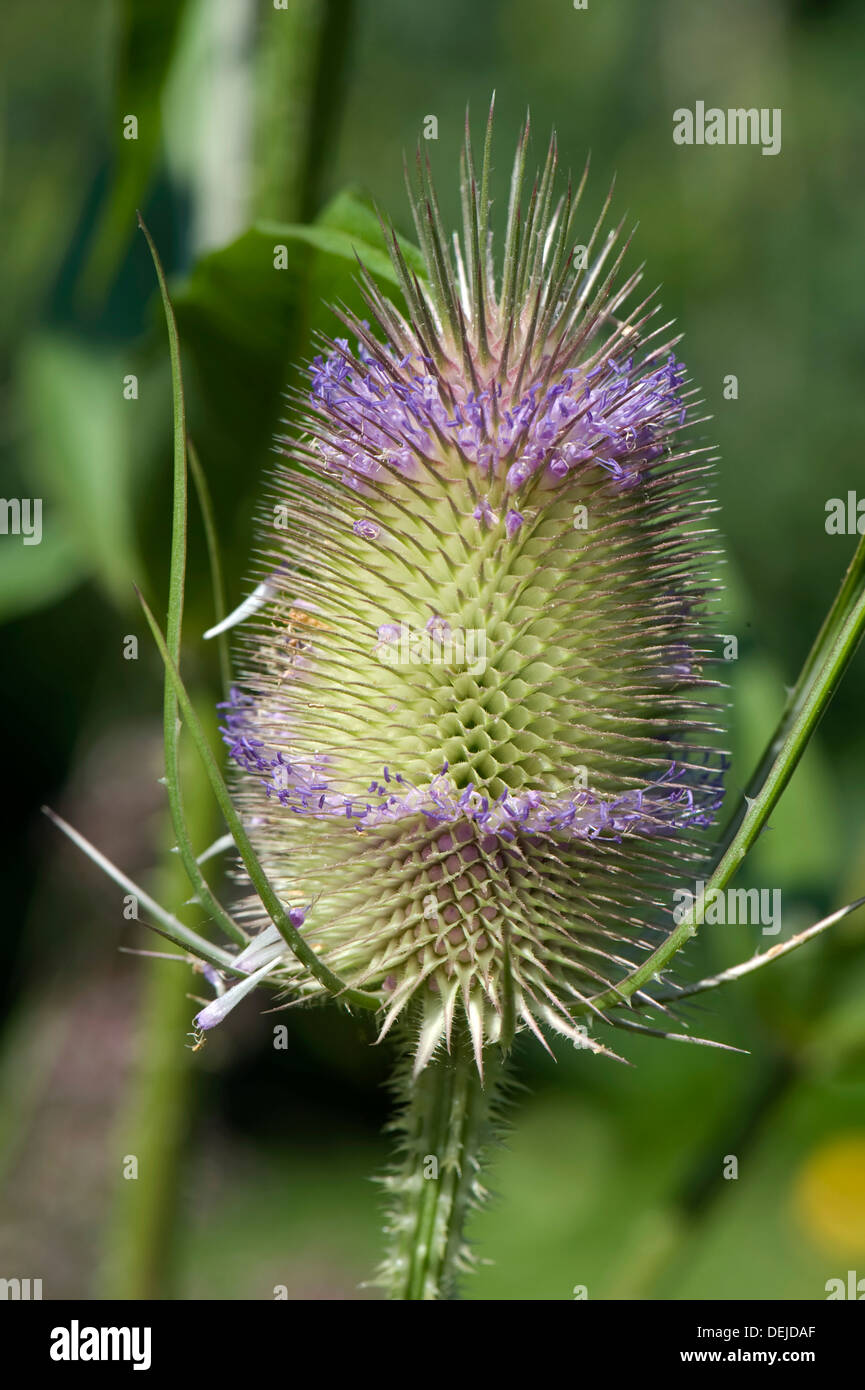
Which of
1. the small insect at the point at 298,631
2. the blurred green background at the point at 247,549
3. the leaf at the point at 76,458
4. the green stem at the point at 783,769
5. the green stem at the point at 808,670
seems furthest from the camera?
the leaf at the point at 76,458

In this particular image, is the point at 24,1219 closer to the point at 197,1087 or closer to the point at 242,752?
the point at 197,1087

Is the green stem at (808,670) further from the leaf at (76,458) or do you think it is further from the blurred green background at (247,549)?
the leaf at (76,458)

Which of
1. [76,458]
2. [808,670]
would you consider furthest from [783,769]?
[76,458]

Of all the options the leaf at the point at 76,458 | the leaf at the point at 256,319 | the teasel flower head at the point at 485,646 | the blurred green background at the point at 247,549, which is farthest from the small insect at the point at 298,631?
the leaf at the point at 76,458

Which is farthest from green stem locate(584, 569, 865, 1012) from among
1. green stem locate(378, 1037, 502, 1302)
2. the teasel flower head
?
green stem locate(378, 1037, 502, 1302)

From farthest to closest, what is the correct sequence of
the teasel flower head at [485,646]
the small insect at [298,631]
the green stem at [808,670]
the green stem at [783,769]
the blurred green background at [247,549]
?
the blurred green background at [247,549] < the small insect at [298,631] < the teasel flower head at [485,646] < the green stem at [808,670] < the green stem at [783,769]
